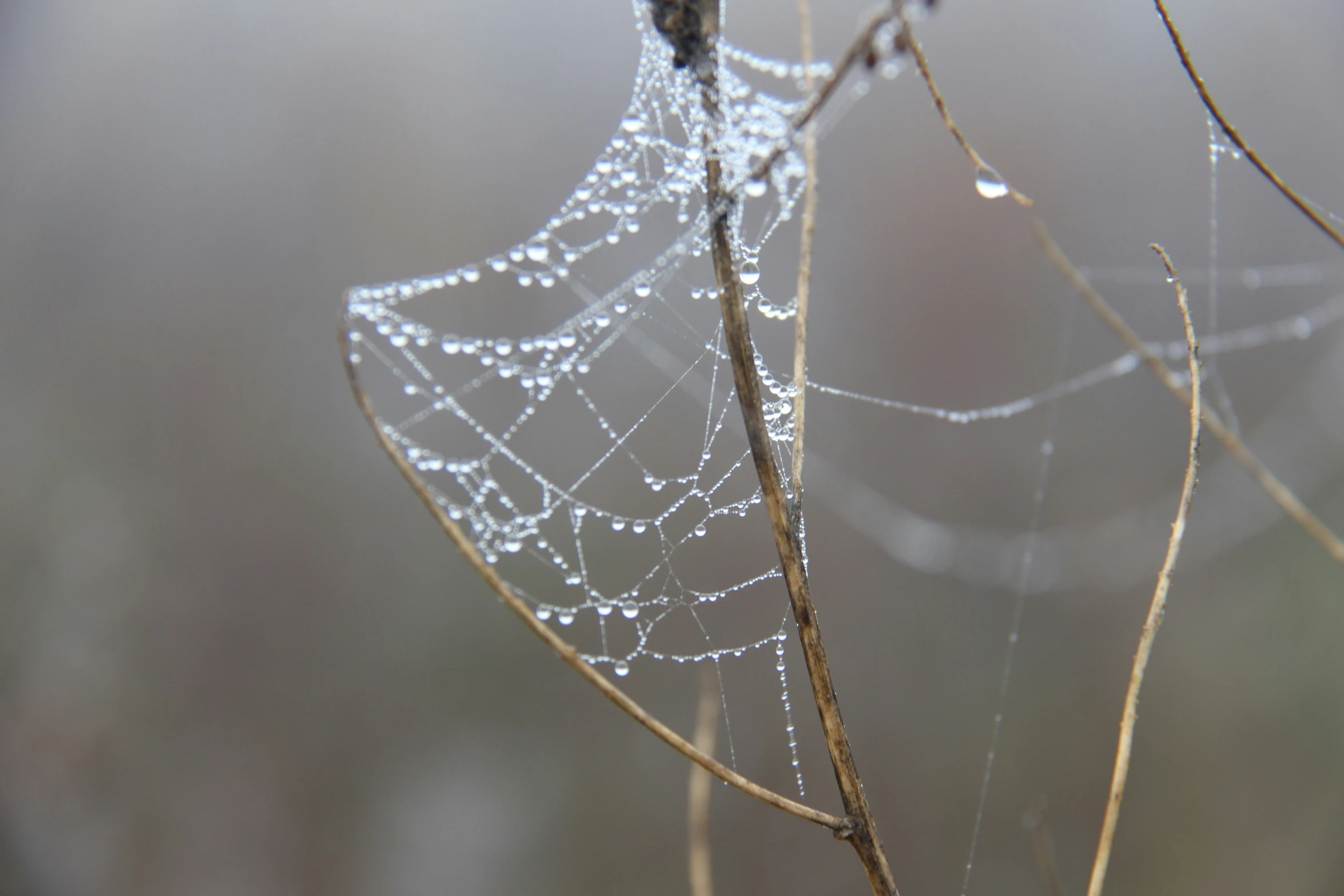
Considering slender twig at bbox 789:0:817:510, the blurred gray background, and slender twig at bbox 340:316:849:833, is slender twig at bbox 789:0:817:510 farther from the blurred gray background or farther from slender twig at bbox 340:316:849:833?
the blurred gray background

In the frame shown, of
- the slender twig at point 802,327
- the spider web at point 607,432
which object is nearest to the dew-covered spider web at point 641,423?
the spider web at point 607,432

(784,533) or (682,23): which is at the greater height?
(682,23)

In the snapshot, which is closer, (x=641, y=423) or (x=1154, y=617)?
(x=1154, y=617)

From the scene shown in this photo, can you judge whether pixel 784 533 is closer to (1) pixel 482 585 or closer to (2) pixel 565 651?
Result: (2) pixel 565 651

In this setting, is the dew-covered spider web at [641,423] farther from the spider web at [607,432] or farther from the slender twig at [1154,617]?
the slender twig at [1154,617]

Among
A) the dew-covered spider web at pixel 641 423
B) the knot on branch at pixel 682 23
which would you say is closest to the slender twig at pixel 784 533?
the knot on branch at pixel 682 23

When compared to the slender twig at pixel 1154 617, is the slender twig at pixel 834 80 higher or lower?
higher

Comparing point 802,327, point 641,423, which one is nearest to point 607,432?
point 641,423

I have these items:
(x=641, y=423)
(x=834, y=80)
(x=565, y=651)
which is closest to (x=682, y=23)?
(x=834, y=80)

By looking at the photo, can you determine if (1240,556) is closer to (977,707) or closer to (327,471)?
(977,707)

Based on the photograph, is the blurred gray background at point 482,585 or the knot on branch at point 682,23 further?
the blurred gray background at point 482,585
